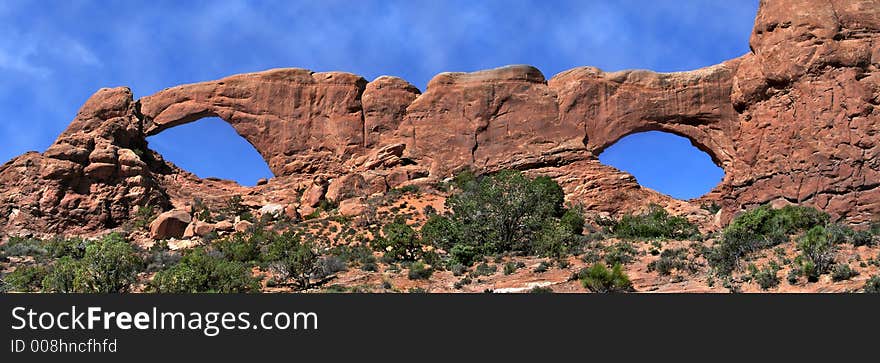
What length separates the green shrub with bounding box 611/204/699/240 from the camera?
1150 inches

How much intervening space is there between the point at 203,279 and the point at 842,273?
47.6ft

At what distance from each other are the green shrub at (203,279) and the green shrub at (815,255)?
13.2 metres

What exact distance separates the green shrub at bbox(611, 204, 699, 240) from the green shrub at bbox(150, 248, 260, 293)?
1393 cm

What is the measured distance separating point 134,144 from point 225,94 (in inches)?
185

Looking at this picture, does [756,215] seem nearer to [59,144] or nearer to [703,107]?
[703,107]

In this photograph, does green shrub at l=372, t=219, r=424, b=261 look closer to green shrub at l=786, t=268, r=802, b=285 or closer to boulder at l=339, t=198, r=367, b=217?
boulder at l=339, t=198, r=367, b=217

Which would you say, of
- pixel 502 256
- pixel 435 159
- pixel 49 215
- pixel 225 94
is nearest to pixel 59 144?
pixel 49 215

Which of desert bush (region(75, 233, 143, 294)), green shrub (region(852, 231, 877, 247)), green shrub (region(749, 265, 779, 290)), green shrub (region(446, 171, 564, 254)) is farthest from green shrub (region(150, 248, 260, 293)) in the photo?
green shrub (region(852, 231, 877, 247))

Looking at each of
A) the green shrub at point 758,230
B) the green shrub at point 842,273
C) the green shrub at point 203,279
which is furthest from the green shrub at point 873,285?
the green shrub at point 203,279

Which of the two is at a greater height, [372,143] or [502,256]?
[372,143]

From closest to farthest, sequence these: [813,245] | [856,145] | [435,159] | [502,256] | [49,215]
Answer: [813,245], [502,256], [856,145], [49,215], [435,159]

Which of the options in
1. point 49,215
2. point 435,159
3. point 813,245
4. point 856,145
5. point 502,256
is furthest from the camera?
point 435,159

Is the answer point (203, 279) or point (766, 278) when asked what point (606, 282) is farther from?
point (203, 279)

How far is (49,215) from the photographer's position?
3478 centimetres
